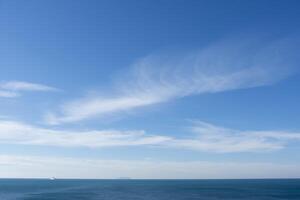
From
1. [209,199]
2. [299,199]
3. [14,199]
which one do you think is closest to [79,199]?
[14,199]

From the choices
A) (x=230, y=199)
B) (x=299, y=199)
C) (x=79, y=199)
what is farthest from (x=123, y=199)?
(x=299, y=199)

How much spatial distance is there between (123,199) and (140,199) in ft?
15.2

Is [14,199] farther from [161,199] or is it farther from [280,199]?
[280,199]

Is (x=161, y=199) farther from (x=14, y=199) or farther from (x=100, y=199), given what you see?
(x=14, y=199)

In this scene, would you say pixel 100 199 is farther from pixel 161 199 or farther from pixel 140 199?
pixel 161 199

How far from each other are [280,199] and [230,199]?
1439 centimetres

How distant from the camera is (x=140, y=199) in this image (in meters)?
94.1

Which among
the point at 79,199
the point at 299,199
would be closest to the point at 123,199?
the point at 79,199

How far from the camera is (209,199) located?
9612 cm

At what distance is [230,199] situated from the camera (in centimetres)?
9612

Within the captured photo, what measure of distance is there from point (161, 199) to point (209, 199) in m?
13.3

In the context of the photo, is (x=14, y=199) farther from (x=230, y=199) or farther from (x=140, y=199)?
(x=230, y=199)

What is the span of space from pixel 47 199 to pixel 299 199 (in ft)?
228

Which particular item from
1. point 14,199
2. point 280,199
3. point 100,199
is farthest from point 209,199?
point 14,199
